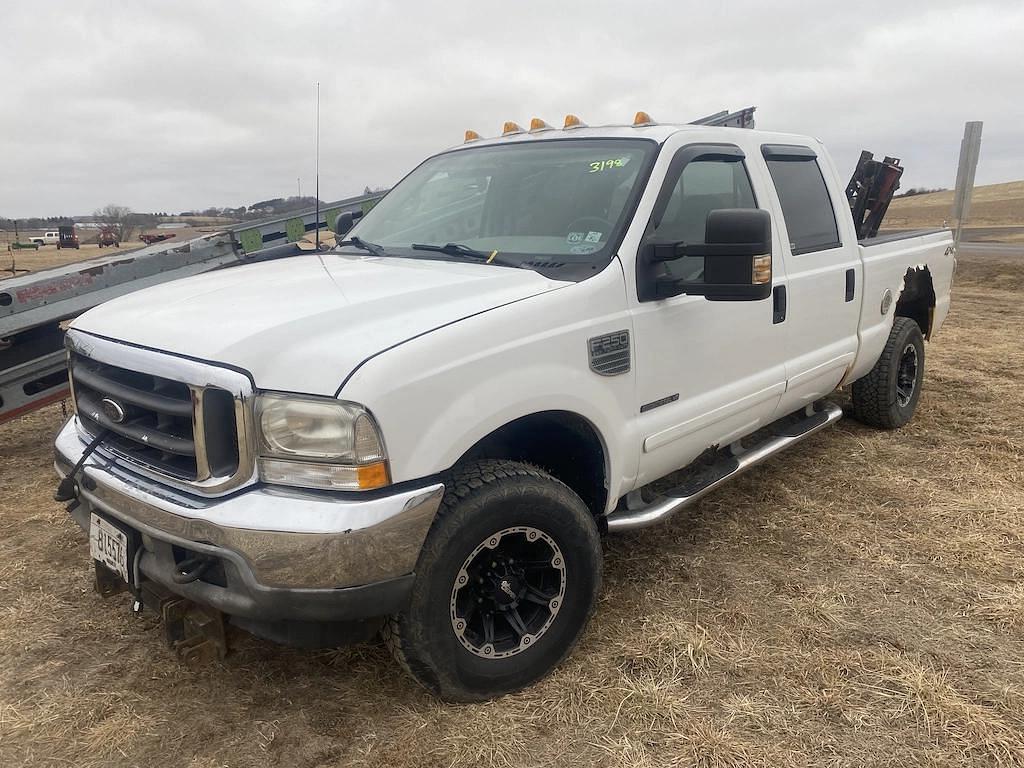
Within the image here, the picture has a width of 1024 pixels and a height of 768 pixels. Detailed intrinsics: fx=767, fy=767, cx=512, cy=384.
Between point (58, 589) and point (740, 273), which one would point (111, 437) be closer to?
point (58, 589)

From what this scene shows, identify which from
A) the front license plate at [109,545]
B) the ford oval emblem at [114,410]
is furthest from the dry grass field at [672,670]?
the ford oval emblem at [114,410]

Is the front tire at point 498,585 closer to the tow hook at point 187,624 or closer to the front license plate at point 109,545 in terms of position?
the tow hook at point 187,624

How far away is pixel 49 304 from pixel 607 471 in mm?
3897

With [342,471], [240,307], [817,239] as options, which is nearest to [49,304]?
[240,307]

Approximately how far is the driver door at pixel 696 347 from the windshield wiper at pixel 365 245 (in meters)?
1.23

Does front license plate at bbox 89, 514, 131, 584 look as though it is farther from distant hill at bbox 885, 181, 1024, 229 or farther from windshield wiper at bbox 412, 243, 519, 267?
distant hill at bbox 885, 181, 1024, 229

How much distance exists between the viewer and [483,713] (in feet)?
8.52

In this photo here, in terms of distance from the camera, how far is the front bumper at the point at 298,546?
2094 millimetres

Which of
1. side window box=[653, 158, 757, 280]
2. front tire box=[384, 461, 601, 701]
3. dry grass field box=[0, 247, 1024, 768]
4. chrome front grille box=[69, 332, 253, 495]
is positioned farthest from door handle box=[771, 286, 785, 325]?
chrome front grille box=[69, 332, 253, 495]

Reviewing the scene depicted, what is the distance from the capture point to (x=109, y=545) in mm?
2539

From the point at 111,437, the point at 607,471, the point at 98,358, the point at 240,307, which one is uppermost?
the point at 240,307

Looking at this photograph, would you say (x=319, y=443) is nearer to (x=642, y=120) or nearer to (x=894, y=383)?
(x=642, y=120)

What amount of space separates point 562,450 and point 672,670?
90 cm

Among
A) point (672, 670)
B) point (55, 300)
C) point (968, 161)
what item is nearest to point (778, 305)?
point (672, 670)
